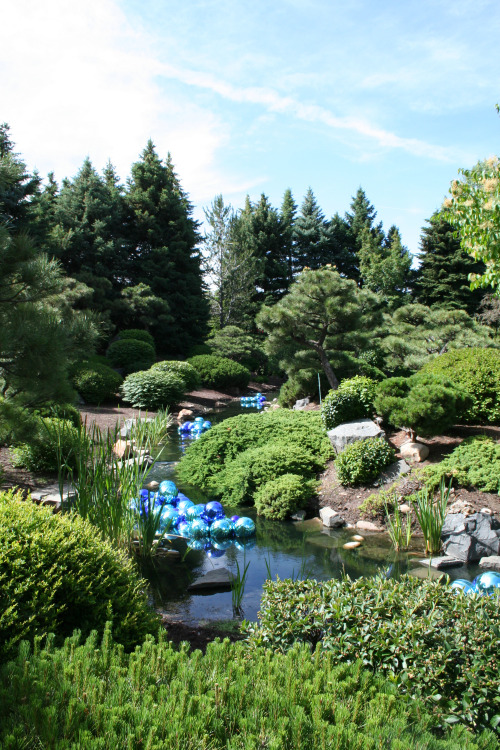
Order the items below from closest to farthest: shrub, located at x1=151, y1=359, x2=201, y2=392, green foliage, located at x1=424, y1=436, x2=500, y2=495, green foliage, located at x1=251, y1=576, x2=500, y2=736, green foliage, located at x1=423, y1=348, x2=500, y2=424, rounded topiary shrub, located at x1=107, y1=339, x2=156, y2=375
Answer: green foliage, located at x1=251, y1=576, x2=500, y2=736
green foliage, located at x1=424, y1=436, x2=500, y2=495
green foliage, located at x1=423, y1=348, x2=500, y2=424
shrub, located at x1=151, y1=359, x2=201, y2=392
rounded topiary shrub, located at x1=107, y1=339, x2=156, y2=375

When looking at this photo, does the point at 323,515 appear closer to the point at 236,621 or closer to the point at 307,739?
the point at 236,621

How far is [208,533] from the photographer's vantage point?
19.8 ft

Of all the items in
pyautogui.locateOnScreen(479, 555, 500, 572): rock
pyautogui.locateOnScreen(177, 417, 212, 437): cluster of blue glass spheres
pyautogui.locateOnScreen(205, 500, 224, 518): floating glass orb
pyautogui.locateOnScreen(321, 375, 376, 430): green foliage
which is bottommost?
pyautogui.locateOnScreen(479, 555, 500, 572): rock

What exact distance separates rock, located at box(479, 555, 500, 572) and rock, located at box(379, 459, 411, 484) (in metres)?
1.74

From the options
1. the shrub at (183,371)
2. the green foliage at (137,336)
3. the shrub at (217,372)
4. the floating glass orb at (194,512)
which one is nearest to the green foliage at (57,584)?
the floating glass orb at (194,512)

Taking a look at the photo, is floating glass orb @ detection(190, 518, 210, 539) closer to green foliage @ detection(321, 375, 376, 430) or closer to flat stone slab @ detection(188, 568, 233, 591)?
flat stone slab @ detection(188, 568, 233, 591)

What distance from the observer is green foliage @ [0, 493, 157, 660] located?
2143 mm

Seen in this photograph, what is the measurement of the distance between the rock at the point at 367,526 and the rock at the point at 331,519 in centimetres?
19

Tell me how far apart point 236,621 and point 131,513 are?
122 cm

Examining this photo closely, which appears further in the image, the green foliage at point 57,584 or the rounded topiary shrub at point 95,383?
the rounded topiary shrub at point 95,383

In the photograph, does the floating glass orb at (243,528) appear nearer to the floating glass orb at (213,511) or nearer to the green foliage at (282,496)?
the floating glass orb at (213,511)

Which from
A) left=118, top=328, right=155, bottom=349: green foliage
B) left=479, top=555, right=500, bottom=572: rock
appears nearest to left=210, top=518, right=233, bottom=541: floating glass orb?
left=479, top=555, right=500, bottom=572: rock

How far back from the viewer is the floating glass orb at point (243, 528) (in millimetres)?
5996

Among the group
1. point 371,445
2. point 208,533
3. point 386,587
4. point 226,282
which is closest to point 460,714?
point 386,587
